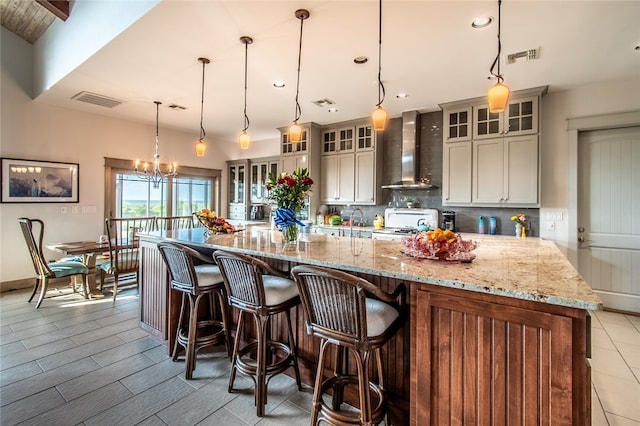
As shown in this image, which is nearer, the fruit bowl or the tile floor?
the fruit bowl

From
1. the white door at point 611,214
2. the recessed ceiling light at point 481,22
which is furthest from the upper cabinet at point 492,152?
the recessed ceiling light at point 481,22

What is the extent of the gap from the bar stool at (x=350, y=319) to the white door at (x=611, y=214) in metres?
3.82

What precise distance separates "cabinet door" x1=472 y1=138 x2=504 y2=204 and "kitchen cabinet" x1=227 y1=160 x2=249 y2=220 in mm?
4817

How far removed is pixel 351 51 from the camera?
9.79 feet

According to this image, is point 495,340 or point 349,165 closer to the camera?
point 495,340

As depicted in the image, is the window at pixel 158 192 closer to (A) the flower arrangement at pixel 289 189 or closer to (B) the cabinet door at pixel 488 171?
(A) the flower arrangement at pixel 289 189

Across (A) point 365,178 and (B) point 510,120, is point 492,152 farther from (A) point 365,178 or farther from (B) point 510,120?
(A) point 365,178

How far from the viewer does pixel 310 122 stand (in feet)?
18.2

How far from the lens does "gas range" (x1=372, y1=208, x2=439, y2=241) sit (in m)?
4.66

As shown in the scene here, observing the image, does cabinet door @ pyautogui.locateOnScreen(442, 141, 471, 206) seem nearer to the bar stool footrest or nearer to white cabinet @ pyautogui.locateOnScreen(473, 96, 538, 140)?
white cabinet @ pyautogui.locateOnScreen(473, 96, 538, 140)

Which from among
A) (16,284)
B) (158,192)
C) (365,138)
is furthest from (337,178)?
(16,284)

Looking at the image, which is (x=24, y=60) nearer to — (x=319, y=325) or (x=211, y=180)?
(x=211, y=180)

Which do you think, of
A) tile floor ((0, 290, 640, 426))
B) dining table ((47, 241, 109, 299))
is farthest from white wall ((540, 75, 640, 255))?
dining table ((47, 241, 109, 299))

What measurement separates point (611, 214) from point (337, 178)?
388 cm
